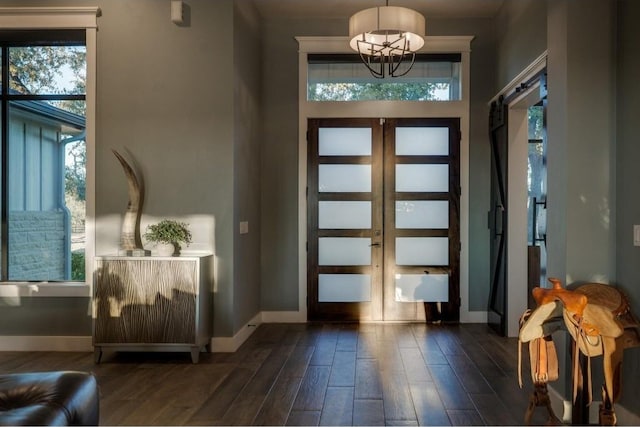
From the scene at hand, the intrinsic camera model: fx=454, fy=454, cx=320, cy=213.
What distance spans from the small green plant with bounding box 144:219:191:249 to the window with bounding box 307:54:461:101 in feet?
7.44

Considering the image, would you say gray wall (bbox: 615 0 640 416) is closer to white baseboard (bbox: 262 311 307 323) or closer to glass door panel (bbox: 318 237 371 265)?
glass door panel (bbox: 318 237 371 265)

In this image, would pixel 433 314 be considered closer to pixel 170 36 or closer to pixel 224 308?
pixel 224 308

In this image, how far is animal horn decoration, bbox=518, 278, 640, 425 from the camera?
2188 millimetres

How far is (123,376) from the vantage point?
348 centimetres

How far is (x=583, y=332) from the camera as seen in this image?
218 centimetres

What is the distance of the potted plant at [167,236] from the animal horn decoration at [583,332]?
109 inches

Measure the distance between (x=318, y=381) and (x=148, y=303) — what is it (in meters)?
1.54

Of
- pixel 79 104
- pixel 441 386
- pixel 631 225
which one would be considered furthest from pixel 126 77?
pixel 631 225

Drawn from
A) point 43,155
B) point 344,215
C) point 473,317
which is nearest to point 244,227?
point 344,215

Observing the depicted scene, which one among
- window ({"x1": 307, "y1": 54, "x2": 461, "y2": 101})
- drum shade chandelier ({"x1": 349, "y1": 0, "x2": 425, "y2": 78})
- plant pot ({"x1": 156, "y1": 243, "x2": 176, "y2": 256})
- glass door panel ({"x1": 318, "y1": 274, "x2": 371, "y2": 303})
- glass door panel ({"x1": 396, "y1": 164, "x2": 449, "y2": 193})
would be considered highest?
window ({"x1": 307, "y1": 54, "x2": 461, "y2": 101})

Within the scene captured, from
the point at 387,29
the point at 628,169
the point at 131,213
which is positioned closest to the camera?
the point at 628,169

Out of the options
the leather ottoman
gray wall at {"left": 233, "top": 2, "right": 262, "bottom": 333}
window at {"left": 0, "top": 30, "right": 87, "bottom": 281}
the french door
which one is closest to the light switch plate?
gray wall at {"left": 233, "top": 2, "right": 262, "bottom": 333}

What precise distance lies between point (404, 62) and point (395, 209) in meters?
1.73

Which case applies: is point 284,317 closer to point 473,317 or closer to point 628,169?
point 473,317
